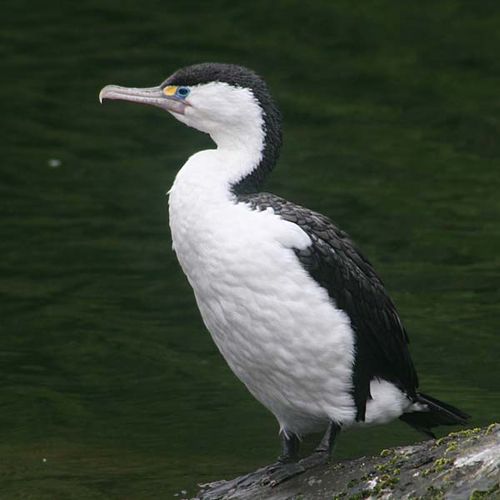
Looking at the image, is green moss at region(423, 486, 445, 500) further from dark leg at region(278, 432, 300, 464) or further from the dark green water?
the dark green water

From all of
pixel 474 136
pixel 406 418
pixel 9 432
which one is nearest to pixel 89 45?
pixel 474 136

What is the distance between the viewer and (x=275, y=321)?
7027 millimetres

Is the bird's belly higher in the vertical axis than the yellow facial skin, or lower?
lower

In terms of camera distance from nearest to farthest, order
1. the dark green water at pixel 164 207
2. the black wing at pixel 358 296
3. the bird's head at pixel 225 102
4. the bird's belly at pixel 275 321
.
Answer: the bird's belly at pixel 275 321 < the black wing at pixel 358 296 < the bird's head at pixel 225 102 < the dark green water at pixel 164 207

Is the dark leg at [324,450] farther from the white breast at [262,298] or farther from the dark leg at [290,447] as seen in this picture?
the dark leg at [290,447]

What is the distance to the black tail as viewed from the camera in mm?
7617

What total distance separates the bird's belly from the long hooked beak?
748mm

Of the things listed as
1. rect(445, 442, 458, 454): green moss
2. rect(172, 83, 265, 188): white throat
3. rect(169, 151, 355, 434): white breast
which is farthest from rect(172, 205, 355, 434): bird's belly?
rect(445, 442, 458, 454): green moss

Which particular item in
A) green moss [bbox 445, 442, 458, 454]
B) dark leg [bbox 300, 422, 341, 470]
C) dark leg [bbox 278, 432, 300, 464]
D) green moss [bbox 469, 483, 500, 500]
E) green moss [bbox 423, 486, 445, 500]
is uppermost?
green moss [bbox 469, 483, 500, 500]

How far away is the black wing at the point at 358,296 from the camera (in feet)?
23.4

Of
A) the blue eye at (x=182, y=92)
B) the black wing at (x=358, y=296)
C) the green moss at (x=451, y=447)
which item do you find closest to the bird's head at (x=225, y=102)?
the blue eye at (x=182, y=92)

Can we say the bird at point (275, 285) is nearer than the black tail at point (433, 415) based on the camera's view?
Yes

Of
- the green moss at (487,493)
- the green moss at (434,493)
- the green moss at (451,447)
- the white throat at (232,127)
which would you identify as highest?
the white throat at (232,127)

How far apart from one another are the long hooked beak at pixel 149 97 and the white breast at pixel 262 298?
1.26 ft
